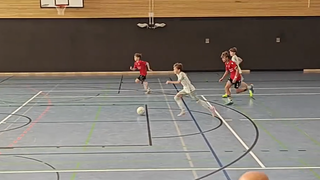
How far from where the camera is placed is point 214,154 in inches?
281

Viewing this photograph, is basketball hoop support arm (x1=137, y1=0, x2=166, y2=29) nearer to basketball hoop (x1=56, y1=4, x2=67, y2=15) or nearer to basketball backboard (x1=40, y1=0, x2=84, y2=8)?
basketball backboard (x1=40, y1=0, x2=84, y2=8)

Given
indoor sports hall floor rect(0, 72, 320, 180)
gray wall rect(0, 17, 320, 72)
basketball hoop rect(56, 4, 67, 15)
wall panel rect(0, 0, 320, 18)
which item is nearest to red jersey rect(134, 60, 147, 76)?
indoor sports hall floor rect(0, 72, 320, 180)

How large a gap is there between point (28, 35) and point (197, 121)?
13.1 m

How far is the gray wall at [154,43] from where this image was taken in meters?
20.3

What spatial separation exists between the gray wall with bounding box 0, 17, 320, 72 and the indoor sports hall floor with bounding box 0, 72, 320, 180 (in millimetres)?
6028

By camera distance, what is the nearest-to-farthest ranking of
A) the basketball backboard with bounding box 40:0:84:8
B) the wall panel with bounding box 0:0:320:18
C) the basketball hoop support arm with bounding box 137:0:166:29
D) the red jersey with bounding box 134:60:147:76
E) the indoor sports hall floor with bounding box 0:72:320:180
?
the indoor sports hall floor with bounding box 0:72:320:180 → the red jersey with bounding box 134:60:147:76 → the basketball backboard with bounding box 40:0:84:8 → the wall panel with bounding box 0:0:320:18 → the basketball hoop support arm with bounding box 137:0:166:29

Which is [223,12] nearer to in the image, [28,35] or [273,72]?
[273,72]

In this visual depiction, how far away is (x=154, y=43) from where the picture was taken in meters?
20.6

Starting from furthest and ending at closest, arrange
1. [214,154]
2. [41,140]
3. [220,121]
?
[220,121], [41,140], [214,154]

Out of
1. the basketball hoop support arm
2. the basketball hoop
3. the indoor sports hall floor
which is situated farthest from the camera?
the basketball hoop support arm

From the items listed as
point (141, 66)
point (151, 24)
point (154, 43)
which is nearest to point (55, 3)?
point (151, 24)

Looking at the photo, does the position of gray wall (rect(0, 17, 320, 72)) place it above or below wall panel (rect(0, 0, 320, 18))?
below

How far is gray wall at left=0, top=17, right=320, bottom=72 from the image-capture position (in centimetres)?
2033

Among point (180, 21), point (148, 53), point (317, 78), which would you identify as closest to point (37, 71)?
point (148, 53)
